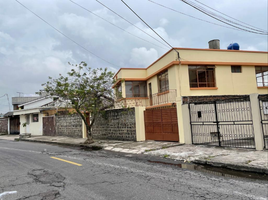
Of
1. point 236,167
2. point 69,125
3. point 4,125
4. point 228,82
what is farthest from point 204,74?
point 4,125

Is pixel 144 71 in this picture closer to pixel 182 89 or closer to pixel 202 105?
pixel 182 89

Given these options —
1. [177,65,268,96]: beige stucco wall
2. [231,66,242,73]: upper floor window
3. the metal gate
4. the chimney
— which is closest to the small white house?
the metal gate

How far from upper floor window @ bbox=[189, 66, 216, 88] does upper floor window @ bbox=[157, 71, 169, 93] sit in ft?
6.72

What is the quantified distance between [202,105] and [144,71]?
10714 mm

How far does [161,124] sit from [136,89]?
9.20 metres

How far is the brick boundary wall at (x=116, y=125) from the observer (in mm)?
13828

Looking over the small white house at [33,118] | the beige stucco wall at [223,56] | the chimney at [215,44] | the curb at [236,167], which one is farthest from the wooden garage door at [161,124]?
the small white house at [33,118]

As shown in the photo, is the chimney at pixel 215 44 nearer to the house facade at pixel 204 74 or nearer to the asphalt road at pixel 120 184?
the house facade at pixel 204 74

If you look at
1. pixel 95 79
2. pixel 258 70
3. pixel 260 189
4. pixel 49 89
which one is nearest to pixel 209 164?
pixel 260 189

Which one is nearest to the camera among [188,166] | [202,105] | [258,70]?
[188,166]

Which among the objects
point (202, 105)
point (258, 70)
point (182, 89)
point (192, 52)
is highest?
point (192, 52)

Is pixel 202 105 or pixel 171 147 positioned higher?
pixel 202 105

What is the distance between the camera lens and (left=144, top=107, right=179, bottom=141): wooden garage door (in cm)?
1186

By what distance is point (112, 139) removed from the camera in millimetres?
15266
